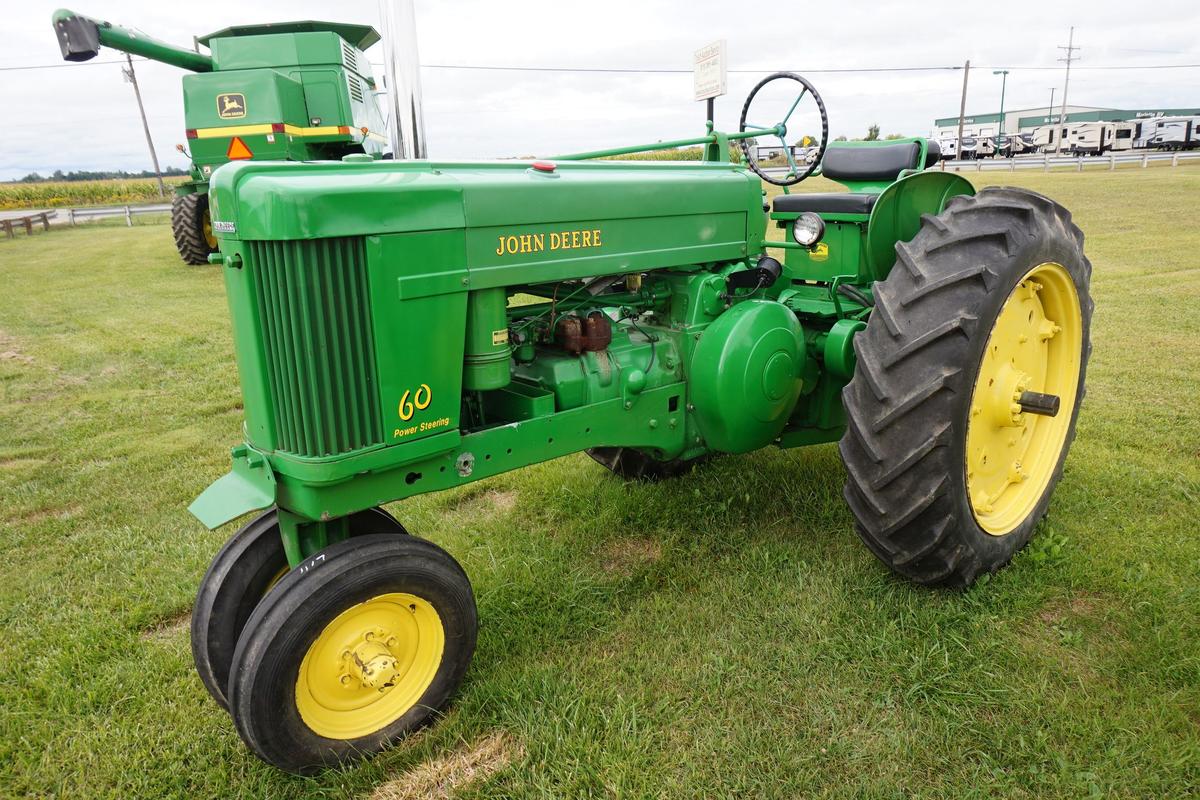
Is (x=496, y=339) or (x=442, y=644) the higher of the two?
(x=496, y=339)

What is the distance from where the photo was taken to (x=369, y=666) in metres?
2.28

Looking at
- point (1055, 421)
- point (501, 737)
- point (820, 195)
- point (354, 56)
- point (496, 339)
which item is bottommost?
point (501, 737)

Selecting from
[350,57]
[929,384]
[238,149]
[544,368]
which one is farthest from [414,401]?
[350,57]

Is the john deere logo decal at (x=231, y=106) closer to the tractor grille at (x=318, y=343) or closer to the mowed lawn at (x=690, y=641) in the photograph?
the mowed lawn at (x=690, y=641)

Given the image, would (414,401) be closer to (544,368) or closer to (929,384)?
(544,368)

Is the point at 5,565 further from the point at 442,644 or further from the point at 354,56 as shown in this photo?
the point at 354,56

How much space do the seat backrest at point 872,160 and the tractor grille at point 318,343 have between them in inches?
102

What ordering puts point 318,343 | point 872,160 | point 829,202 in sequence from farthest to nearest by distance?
1. point 872,160
2. point 829,202
3. point 318,343

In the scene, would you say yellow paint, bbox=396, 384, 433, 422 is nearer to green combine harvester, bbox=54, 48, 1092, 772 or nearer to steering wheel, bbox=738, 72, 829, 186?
green combine harvester, bbox=54, 48, 1092, 772

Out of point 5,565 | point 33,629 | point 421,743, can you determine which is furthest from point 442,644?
point 5,565

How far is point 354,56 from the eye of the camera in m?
11.6

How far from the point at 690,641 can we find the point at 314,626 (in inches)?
49.0

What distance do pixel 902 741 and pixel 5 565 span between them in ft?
11.7

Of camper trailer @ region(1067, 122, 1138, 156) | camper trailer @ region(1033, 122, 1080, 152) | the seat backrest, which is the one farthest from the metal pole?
camper trailer @ region(1033, 122, 1080, 152)
